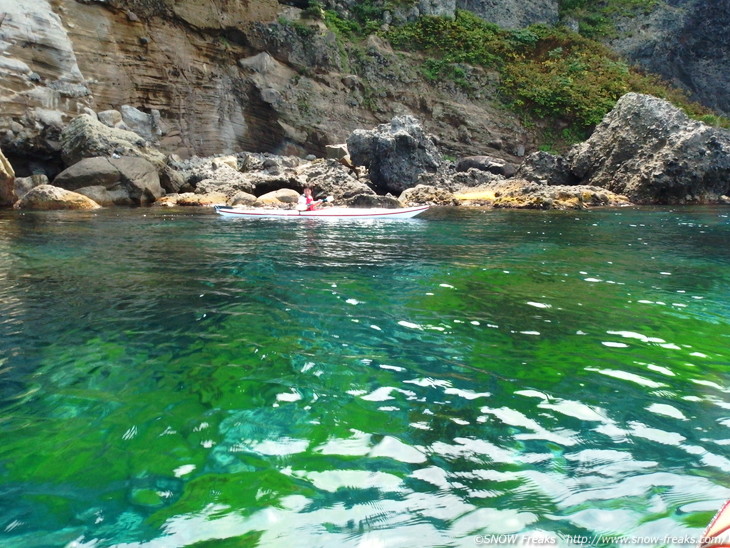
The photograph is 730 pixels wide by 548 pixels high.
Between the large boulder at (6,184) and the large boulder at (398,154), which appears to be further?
the large boulder at (398,154)

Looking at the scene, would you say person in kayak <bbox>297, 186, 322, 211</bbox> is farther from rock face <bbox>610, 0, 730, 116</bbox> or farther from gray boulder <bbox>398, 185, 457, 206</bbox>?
rock face <bbox>610, 0, 730, 116</bbox>

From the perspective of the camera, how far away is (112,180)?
20.0 m

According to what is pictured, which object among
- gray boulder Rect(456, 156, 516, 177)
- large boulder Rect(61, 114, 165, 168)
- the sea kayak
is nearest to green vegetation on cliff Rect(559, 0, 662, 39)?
gray boulder Rect(456, 156, 516, 177)

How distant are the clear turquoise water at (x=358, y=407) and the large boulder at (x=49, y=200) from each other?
12536mm

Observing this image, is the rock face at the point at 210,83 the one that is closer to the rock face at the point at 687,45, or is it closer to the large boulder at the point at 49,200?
the large boulder at the point at 49,200

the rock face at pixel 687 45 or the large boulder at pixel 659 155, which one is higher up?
the rock face at pixel 687 45

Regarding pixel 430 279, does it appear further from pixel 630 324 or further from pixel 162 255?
pixel 162 255

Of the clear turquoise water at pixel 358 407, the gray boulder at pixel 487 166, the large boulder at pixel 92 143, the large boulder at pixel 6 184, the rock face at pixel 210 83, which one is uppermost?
the rock face at pixel 210 83

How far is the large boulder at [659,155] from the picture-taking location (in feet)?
69.9

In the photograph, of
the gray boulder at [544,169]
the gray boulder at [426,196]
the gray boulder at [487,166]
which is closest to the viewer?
the gray boulder at [426,196]

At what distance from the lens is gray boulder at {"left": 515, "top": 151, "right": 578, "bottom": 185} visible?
24250 millimetres

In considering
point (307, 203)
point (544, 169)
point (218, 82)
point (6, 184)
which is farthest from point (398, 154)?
point (6, 184)

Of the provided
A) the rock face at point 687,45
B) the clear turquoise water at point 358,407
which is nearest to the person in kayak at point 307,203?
the clear turquoise water at point 358,407

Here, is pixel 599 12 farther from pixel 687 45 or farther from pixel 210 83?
pixel 210 83
